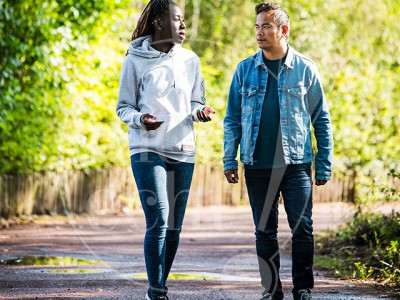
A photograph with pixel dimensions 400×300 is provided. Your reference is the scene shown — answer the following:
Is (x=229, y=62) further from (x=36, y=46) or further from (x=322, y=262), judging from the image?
(x=322, y=262)

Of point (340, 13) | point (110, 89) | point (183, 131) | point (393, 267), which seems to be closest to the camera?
point (183, 131)

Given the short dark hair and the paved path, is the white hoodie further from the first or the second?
the paved path

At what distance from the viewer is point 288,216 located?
230 inches

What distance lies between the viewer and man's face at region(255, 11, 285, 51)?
5.86 meters

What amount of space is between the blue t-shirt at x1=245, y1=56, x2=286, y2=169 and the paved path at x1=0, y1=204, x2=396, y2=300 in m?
1.16

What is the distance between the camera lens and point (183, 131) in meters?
5.77

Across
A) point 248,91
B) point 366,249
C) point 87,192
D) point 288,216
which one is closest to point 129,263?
point 366,249

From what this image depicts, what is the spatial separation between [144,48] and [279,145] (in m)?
1.09

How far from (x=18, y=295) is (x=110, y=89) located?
30.2 feet

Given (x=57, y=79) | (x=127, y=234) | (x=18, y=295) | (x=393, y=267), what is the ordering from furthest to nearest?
(x=57, y=79) < (x=127, y=234) < (x=393, y=267) < (x=18, y=295)

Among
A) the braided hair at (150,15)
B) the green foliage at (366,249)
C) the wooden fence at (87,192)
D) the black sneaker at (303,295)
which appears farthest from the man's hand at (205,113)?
the wooden fence at (87,192)

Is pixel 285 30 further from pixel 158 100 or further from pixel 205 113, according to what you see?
pixel 158 100

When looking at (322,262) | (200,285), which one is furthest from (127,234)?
(200,285)

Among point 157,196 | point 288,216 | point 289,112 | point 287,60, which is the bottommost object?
point 288,216
